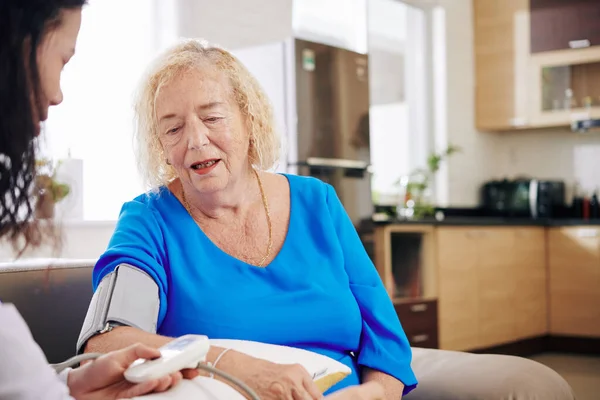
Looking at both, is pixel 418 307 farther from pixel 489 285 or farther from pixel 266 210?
pixel 266 210

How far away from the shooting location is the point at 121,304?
1.30 meters

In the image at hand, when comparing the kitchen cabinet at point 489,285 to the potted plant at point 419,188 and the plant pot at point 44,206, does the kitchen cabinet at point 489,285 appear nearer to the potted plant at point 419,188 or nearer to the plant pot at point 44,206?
the potted plant at point 419,188

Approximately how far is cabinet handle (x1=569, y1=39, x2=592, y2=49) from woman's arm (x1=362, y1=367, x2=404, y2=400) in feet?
16.0

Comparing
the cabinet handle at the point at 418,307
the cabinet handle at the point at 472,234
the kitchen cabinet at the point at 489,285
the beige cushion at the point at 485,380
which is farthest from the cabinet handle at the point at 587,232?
the beige cushion at the point at 485,380

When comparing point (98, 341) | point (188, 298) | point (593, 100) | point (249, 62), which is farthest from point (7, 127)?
point (593, 100)

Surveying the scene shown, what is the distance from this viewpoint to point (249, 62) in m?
4.27

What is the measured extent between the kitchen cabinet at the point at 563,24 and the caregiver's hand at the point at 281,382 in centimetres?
525

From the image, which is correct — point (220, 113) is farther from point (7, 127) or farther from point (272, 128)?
point (7, 127)

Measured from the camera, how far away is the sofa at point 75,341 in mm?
1430

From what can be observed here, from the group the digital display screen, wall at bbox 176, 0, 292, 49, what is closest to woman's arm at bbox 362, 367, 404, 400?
the digital display screen

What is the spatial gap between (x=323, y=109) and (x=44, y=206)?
349 cm

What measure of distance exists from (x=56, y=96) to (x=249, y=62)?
3582 millimetres

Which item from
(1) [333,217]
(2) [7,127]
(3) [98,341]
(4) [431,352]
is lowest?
(4) [431,352]

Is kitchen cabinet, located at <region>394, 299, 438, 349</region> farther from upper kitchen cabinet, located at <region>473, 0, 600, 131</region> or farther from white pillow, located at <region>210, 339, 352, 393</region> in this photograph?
white pillow, located at <region>210, 339, 352, 393</region>
